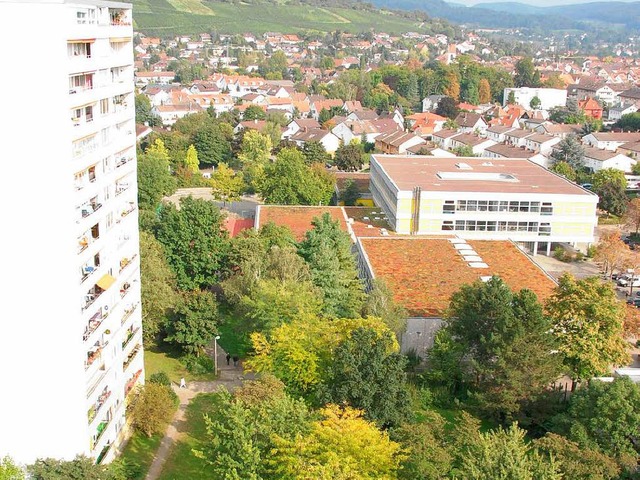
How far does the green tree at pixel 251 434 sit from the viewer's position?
13.3m

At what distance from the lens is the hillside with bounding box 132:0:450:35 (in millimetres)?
146500

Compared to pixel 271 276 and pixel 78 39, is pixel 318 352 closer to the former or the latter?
pixel 271 276

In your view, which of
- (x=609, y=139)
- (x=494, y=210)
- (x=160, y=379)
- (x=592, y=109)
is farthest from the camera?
(x=592, y=109)

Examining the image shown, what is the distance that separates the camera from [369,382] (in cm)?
1561

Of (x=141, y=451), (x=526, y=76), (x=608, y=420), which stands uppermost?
(x=526, y=76)

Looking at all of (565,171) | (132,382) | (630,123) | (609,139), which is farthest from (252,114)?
(132,382)

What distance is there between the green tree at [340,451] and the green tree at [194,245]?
507 inches

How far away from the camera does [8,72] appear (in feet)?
39.5

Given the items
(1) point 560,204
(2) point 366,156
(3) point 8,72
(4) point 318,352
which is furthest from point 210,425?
(2) point 366,156

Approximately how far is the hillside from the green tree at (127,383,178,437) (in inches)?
5194

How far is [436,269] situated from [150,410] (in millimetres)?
11430

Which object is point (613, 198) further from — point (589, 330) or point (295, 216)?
point (589, 330)

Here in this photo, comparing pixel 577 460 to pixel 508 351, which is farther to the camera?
pixel 508 351

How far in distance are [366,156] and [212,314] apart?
34.5 metres
